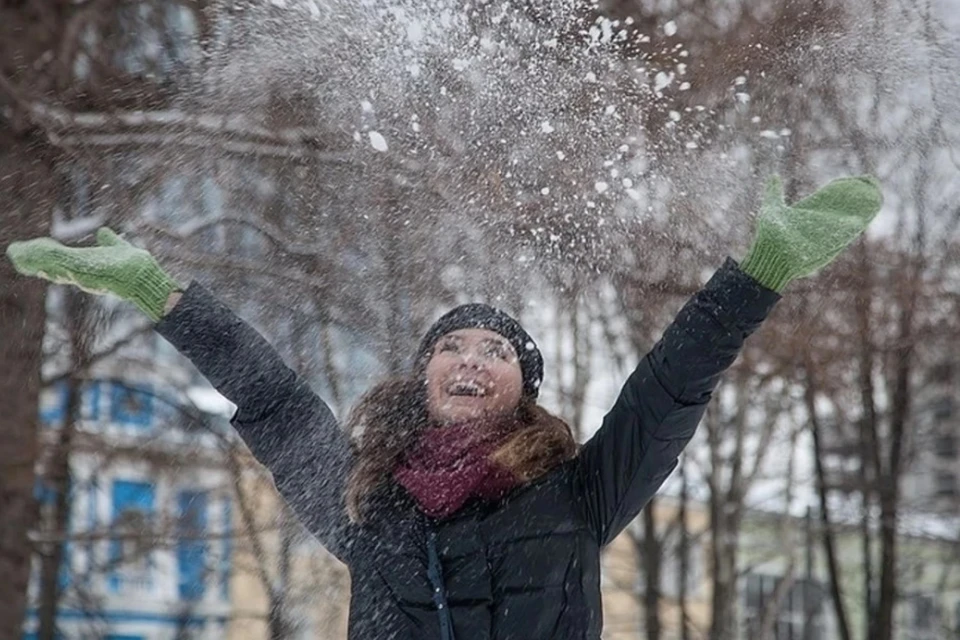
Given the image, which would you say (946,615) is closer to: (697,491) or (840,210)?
(697,491)

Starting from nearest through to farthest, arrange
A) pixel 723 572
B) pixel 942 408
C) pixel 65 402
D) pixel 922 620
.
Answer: pixel 65 402, pixel 723 572, pixel 942 408, pixel 922 620

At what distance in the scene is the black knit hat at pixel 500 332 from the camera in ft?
8.92

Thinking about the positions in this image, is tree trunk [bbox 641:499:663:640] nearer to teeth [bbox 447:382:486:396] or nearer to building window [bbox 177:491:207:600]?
building window [bbox 177:491:207:600]

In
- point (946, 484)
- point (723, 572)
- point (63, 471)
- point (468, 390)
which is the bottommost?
point (468, 390)

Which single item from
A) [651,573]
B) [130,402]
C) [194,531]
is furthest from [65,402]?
[651,573]

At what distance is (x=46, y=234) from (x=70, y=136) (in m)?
0.61

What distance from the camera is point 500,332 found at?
2711mm

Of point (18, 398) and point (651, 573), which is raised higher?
point (18, 398)

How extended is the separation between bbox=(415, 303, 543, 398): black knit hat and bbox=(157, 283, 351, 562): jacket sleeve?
273 mm

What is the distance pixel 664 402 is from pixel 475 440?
39cm

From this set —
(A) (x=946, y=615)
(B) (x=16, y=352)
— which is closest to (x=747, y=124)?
(B) (x=16, y=352)

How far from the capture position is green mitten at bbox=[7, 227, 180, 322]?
2.61m

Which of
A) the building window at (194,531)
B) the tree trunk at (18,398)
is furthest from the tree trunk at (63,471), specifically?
the building window at (194,531)

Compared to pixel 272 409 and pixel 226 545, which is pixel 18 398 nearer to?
pixel 226 545
